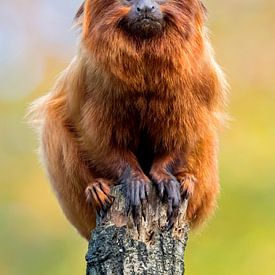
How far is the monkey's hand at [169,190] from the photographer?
5.41 meters

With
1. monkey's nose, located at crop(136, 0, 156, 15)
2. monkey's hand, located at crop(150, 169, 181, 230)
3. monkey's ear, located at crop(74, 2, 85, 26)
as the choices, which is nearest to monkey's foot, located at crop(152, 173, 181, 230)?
monkey's hand, located at crop(150, 169, 181, 230)

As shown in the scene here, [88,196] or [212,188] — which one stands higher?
[212,188]

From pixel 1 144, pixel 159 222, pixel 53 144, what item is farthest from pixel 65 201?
pixel 1 144

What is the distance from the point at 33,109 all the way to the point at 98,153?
1038 mm

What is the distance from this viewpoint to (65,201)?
6602mm

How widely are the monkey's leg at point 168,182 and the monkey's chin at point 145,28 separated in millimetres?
762

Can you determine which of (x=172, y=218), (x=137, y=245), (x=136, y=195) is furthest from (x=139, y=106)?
(x=137, y=245)

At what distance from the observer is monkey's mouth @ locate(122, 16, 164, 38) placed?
577cm

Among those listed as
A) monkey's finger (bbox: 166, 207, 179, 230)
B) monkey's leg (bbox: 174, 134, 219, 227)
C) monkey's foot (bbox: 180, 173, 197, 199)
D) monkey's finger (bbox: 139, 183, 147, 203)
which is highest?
monkey's leg (bbox: 174, 134, 219, 227)

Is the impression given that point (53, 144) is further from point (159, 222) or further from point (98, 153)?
point (159, 222)

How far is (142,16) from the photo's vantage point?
5.74 m

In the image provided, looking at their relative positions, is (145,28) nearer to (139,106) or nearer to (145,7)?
(145,7)

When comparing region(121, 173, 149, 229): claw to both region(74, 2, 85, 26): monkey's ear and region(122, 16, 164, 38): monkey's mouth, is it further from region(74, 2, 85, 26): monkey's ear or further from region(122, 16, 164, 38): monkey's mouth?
region(74, 2, 85, 26): monkey's ear

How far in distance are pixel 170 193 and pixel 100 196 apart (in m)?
0.41
